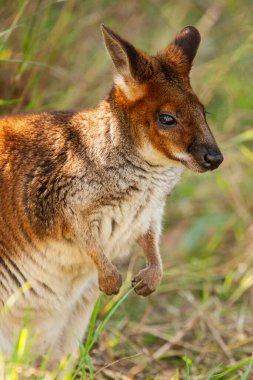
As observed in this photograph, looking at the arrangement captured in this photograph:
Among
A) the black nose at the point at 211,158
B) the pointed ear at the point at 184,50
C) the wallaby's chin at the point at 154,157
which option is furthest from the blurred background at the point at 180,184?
the black nose at the point at 211,158

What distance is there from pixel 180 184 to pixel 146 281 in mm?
2527

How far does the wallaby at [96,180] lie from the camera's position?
3922mm

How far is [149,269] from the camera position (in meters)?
4.16

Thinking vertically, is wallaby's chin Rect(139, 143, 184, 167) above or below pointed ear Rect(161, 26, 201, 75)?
below

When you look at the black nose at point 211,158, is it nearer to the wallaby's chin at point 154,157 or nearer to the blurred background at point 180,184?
the wallaby's chin at point 154,157

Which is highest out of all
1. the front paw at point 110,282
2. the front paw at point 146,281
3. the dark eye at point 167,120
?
the dark eye at point 167,120

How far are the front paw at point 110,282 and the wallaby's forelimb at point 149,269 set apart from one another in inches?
4.0

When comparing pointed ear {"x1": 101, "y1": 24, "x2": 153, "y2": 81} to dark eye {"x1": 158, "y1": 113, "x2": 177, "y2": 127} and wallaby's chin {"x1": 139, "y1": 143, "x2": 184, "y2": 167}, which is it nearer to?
dark eye {"x1": 158, "y1": 113, "x2": 177, "y2": 127}

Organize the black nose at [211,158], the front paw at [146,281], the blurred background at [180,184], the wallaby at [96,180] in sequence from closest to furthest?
the black nose at [211,158] → the wallaby at [96,180] → the front paw at [146,281] → the blurred background at [180,184]

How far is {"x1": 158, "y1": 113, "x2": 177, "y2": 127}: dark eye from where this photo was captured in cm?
386

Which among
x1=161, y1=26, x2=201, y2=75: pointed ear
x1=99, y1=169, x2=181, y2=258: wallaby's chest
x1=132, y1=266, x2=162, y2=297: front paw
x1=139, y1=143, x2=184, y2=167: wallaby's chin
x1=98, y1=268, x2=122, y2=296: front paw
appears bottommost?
x1=132, y1=266, x2=162, y2=297: front paw

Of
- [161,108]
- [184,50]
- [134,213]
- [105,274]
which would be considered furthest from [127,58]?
[105,274]

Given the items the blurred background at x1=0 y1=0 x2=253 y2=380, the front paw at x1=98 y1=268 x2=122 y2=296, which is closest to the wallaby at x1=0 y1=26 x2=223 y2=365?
the front paw at x1=98 y1=268 x2=122 y2=296

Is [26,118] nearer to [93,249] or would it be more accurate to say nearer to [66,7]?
[93,249]
